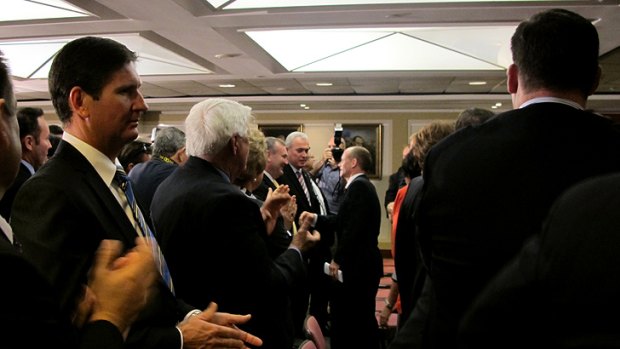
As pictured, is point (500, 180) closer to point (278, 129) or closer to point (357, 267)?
point (357, 267)

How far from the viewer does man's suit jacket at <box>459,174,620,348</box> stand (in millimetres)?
585

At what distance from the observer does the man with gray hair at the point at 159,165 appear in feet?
11.5

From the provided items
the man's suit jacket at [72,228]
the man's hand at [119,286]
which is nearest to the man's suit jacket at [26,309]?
the man's hand at [119,286]

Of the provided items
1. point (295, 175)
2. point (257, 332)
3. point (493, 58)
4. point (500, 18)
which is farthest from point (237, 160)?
Result: point (493, 58)

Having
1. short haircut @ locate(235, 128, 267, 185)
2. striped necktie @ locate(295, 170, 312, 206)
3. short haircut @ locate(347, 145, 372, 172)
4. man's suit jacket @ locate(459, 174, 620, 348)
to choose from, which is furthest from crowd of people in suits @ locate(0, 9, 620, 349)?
striped necktie @ locate(295, 170, 312, 206)

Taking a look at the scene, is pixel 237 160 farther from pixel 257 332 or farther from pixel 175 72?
pixel 175 72

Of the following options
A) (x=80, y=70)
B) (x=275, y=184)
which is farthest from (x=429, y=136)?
(x=80, y=70)

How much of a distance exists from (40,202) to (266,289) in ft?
2.53

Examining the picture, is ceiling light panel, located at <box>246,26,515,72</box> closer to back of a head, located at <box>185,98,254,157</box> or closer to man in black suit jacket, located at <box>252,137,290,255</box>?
man in black suit jacket, located at <box>252,137,290,255</box>

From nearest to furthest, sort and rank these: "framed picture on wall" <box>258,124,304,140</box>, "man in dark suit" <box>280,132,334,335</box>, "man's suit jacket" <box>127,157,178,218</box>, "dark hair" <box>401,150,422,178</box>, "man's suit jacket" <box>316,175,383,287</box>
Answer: "dark hair" <box>401,150,422,178</box> → "man's suit jacket" <box>127,157,178,218</box> → "man's suit jacket" <box>316,175,383,287</box> → "man in dark suit" <box>280,132,334,335</box> → "framed picture on wall" <box>258,124,304,140</box>

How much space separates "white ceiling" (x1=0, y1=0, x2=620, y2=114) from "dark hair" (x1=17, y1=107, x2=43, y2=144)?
179cm

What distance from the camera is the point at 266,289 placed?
176cm

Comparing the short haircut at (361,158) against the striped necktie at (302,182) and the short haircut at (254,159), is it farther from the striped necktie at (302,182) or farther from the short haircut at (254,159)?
the short haircut at (254,159)

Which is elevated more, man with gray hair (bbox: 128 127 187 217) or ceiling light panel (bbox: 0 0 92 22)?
ceiling light panel (bbox: 0 0 92 22)
